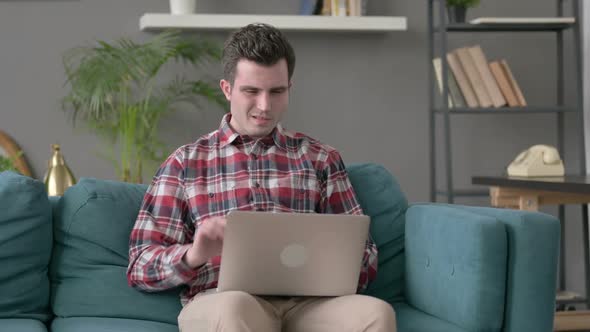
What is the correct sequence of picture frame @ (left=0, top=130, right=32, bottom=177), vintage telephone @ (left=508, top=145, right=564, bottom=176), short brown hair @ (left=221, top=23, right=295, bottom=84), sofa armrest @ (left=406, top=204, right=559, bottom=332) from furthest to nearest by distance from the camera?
picture frame @ (left=0, top=130, right=32, bottom=177) → vintage telephone @ (left=508, top=145, right=564, bottom=176) → short brown hair @ (left=221, top=23, right=295, bottom=84) → sofa armrest @ (left=406, top=204, right=559, bottom=332)

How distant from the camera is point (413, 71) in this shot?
4164mm

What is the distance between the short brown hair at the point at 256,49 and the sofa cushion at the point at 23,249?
56cm

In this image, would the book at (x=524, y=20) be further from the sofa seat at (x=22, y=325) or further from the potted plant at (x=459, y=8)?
the sofa seat at (x=22, y=325)

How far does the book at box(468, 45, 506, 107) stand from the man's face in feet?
6.22

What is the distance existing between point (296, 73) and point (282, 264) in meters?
2.35

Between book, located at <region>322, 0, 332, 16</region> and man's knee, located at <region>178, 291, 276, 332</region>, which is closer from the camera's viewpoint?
man's knee, located at <region>178, 291, 276, 332</region>

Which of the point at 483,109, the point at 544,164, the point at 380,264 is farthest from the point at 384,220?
the point at 483,109

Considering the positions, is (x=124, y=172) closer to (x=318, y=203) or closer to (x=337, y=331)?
(x=318, y=203)

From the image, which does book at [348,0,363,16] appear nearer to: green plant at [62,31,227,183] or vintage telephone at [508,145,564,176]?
green plant at [62,31,227,183]

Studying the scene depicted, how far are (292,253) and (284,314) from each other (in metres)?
0.24

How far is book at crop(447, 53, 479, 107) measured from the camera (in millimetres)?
3887

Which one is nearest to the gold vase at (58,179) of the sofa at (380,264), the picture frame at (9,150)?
the sofa at (380,264)

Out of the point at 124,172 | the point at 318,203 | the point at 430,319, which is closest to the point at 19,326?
the point at 318,203

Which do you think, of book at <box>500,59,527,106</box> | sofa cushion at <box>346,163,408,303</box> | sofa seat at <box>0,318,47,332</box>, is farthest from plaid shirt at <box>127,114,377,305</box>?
book at <box>500,59,527,106</box>
